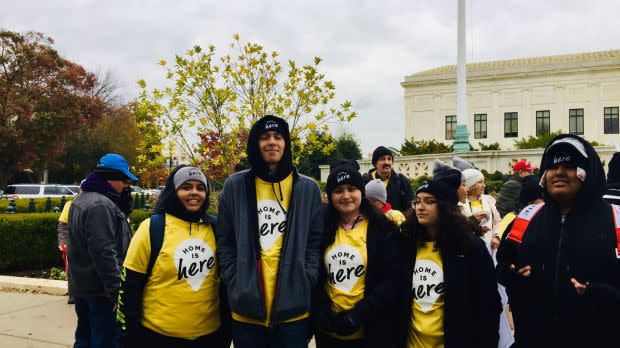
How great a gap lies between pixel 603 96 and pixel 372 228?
46.2 m

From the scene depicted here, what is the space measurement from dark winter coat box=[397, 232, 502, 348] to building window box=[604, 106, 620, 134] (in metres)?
46.0

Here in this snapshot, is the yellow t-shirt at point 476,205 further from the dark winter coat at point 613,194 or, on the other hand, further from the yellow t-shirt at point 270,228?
the yellow t-shirt at point 270,228

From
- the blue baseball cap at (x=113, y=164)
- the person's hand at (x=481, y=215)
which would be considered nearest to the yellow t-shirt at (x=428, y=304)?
the person's hand at (x=481, y=215)

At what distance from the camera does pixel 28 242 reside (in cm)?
909

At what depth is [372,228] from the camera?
3.33 m

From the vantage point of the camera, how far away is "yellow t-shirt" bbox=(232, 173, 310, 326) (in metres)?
3.05

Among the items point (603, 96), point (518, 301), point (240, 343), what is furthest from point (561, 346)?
point (603, 96)

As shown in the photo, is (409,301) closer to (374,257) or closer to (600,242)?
(374,257)

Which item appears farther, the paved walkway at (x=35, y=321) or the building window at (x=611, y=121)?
the building window at (x=611, y=121)

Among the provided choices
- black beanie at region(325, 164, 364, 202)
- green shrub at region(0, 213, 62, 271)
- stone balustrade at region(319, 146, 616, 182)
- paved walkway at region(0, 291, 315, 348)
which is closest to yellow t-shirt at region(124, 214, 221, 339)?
black beanie at region(325, 164, 364, 202)

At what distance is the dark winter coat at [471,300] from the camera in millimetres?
2988

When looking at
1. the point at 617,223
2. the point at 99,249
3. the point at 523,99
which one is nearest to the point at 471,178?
the point at 617,223

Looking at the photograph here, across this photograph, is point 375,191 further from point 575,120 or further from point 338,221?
point 575,120

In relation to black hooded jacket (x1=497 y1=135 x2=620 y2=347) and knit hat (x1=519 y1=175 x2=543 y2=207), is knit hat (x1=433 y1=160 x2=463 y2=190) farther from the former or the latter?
knit hat (x1=519 y1=175 x2=543 y2=207)
